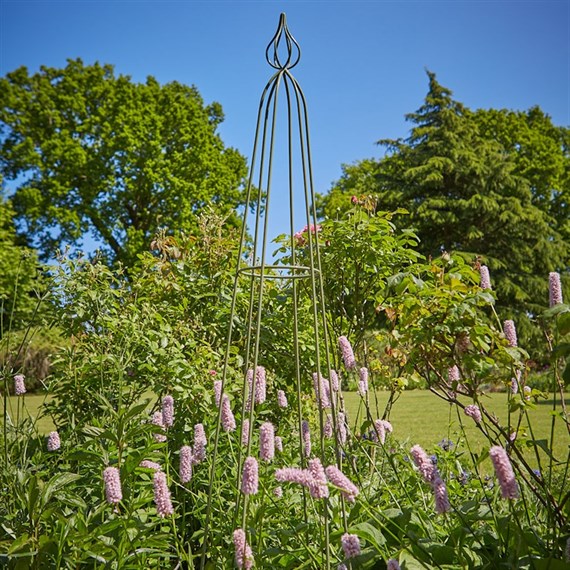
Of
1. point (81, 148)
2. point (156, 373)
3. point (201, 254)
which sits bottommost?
point (156, 373)

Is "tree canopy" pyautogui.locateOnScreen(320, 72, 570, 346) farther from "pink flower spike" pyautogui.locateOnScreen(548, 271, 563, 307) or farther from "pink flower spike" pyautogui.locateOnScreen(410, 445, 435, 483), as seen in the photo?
"pink flower spike" pyautogui.locateOnScreen(410, 445, 435, 483)

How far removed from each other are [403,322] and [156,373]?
1.67 meters

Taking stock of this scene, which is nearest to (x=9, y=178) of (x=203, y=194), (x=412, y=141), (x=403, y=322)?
(x=203, y=194)

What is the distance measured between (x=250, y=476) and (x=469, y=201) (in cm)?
1652

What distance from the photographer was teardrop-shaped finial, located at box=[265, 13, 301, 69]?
1.93 m

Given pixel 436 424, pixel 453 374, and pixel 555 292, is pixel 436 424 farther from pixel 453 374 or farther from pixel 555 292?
pixel 555 292

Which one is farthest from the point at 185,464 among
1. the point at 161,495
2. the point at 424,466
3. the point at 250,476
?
the point at 424,466

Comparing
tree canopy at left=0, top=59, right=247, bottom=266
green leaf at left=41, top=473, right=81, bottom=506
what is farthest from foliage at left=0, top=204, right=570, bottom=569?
tree canopy at left=0, top=59, right=247, bottom=266

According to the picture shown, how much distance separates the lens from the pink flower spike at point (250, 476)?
4.42 feet

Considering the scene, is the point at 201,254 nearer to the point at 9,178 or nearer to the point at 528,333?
the point at 528,333

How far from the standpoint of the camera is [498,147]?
18.1m

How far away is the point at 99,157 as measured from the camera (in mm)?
15859

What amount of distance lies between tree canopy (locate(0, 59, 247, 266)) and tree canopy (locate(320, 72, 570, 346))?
5590 millimetres

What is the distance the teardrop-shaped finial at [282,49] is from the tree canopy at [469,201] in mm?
14721
